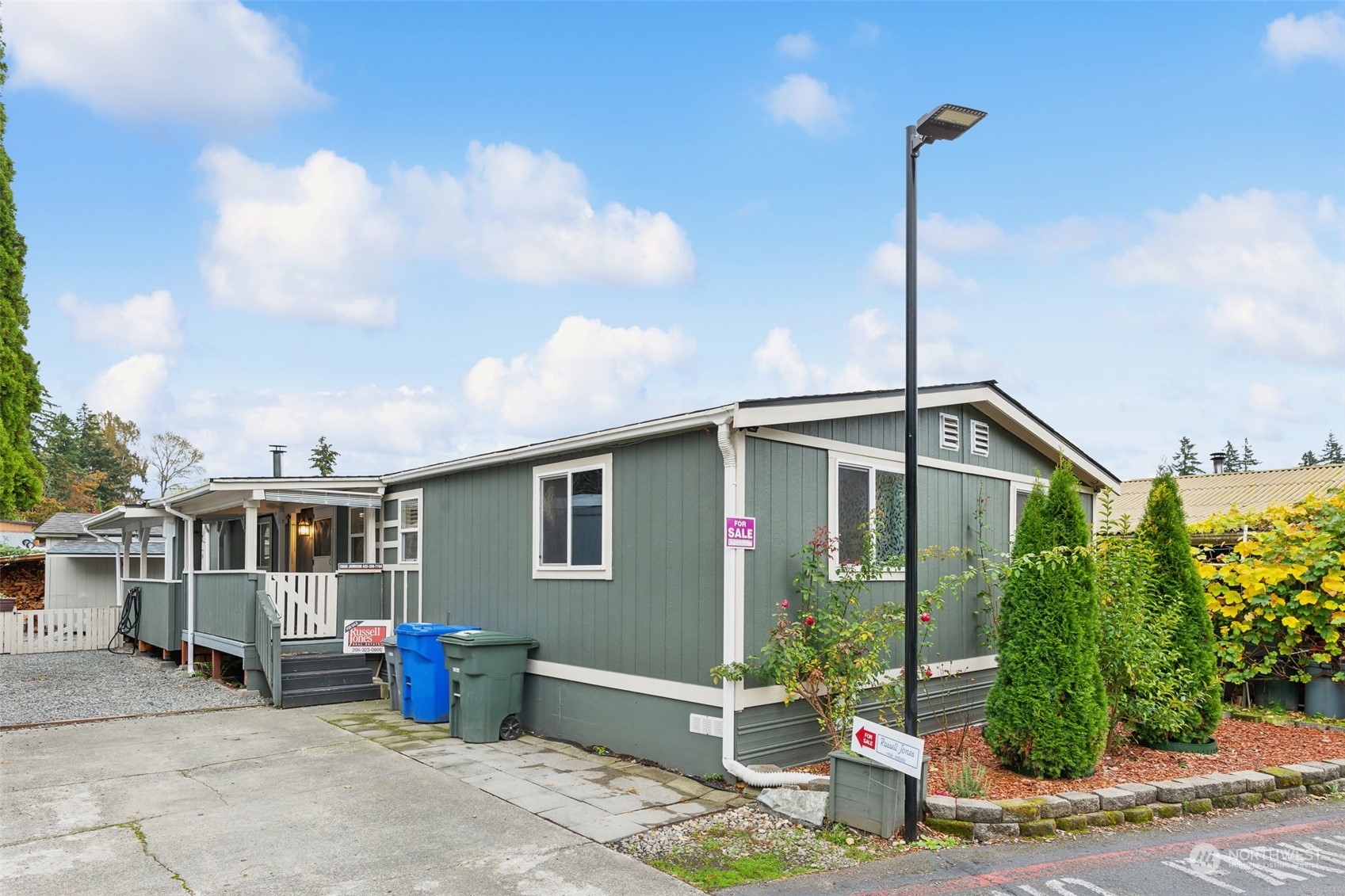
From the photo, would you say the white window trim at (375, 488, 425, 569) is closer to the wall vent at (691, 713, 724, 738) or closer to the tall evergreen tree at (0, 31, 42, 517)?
the wall vent at (691, 713, 724, 738)

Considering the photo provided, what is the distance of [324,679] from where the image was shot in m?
10.3

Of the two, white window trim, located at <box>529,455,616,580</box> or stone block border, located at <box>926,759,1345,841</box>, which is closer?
stone block border, located at <box>926,759,1345,841</box>

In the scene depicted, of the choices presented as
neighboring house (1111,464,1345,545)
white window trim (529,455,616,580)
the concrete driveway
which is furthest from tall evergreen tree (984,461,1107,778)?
neighboring house (1111,464,1345,545)

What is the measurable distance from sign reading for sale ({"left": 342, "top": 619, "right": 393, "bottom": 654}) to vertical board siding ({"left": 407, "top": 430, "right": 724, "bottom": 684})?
121cm

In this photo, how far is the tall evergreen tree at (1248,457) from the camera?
210 feet

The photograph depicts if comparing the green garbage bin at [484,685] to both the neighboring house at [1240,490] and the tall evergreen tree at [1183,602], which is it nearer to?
the tall evergreen tree at [1183,602]

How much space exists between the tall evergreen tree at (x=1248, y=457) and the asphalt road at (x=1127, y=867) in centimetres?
6965

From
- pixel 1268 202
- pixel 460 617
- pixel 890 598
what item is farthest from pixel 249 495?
pixel 1268 202

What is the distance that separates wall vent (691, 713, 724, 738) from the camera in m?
6.52

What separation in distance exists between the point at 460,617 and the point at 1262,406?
39.7m

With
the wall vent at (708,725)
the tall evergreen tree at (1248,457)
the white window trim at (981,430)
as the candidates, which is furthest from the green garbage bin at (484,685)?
the tall evergreen tree at (1248,457)

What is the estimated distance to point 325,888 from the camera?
14.8ft

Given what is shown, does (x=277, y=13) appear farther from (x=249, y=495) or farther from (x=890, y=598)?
(x=890, y=598)

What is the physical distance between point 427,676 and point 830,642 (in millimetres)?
4556
